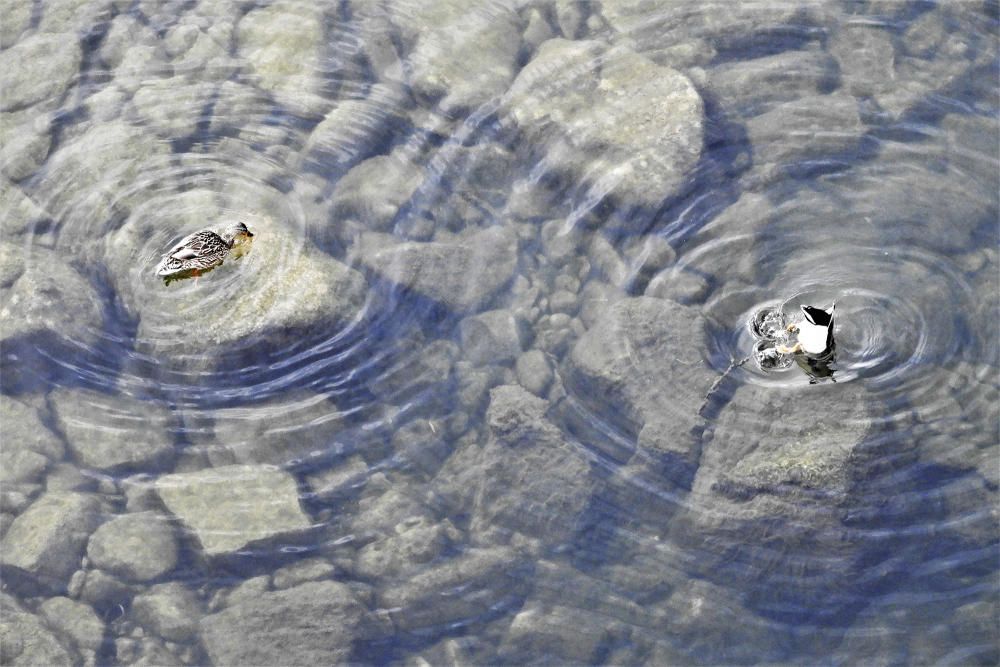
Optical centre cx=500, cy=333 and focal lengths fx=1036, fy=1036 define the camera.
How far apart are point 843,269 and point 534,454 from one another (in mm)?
2298

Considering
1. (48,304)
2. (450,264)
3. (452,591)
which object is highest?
(450,264)

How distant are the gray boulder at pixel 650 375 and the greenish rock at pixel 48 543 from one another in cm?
309

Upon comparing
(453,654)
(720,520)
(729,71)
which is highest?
(729,71)

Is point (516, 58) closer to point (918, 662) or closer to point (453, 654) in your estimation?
point (453, 654)

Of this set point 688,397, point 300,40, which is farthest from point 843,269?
point 300,40

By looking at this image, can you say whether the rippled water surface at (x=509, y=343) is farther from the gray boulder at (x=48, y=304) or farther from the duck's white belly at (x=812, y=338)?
the duck's white belly at (x=812, y=338)

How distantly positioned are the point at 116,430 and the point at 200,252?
123 centimetres

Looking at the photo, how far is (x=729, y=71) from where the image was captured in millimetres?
7598

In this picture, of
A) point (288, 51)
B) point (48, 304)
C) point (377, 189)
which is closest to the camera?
point (48, 304)

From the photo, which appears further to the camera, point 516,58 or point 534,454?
point 516,58

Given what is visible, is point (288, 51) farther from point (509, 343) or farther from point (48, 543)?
point (48, 543)

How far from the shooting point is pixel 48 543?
6180 millimetres

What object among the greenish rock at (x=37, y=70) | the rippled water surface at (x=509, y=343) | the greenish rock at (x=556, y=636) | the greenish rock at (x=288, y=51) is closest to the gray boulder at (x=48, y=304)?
the rippled water surface at (x=509, y=343)

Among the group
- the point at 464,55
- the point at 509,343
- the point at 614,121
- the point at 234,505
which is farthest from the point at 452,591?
the point at 464,55
